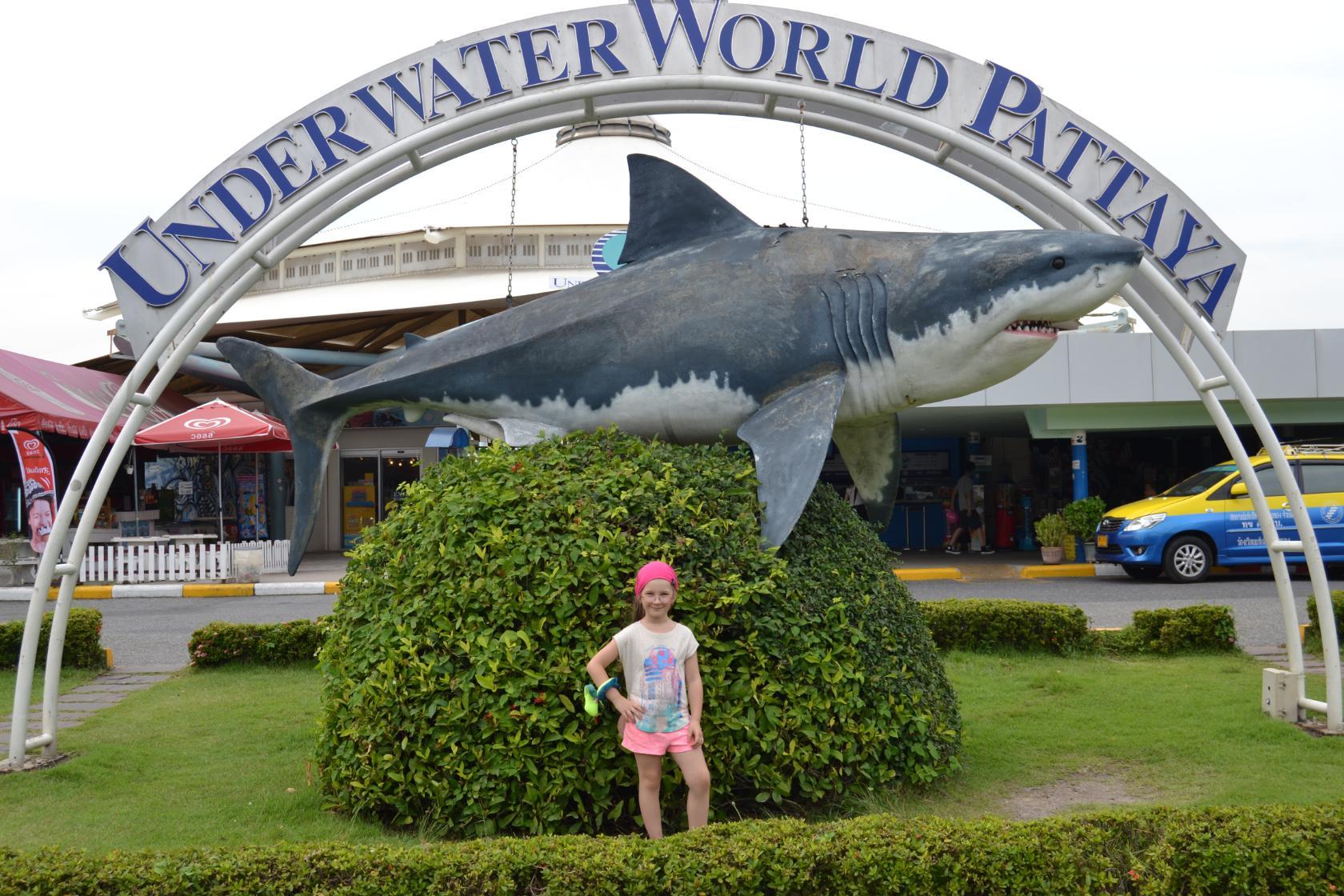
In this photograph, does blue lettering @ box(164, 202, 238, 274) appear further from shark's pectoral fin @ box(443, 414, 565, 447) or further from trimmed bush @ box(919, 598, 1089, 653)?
trimmed bush @ box(919, 598, 1089, 653)

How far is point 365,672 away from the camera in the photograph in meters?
4.89

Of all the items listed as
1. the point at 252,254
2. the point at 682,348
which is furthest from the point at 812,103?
the point at 252,254

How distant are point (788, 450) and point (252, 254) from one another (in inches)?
121

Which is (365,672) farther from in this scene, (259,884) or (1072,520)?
(1072,520)

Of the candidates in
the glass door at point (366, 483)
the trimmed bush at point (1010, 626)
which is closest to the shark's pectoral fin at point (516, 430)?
the trimmed bush at point (1010, 626)

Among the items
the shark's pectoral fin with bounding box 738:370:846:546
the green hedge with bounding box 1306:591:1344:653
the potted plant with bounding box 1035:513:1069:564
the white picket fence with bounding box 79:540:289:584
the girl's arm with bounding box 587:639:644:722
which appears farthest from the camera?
the potted plant with bounding box 1035:513:1069:564

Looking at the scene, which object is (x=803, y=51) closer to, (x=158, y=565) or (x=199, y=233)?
(x=199, y=233)

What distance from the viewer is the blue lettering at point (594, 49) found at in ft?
18.6

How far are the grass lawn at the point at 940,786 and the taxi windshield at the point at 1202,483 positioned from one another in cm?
779

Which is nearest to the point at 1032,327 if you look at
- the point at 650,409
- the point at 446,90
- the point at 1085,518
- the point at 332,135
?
the point at 650,409

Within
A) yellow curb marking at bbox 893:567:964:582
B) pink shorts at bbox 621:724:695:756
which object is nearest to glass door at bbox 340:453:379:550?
yellow curb marking at bbox 893:567:964:582

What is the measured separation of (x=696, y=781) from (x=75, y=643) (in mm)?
7729

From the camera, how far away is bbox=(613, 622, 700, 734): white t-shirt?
420 cm

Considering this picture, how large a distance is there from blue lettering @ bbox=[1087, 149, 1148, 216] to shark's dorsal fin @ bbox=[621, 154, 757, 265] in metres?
1.90
